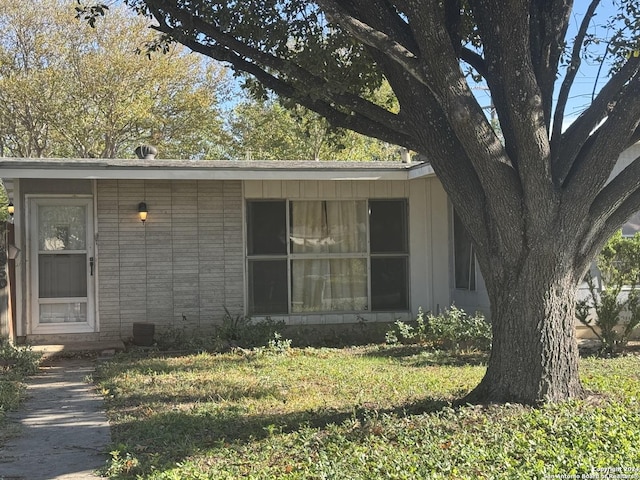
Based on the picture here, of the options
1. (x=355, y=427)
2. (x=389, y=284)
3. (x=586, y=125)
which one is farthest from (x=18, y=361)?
(x=586, y=125)

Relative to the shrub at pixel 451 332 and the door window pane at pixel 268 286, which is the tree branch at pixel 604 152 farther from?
the door window pane at pixel 268 286

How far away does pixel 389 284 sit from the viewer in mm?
11688

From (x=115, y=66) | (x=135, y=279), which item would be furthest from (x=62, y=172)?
(x=115, y=66)

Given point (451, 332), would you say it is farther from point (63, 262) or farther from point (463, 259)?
point (63, 262)

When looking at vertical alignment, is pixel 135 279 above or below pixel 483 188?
below

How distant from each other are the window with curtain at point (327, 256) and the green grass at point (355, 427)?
10.5ft

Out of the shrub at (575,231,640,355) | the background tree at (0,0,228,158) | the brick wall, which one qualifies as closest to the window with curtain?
the brick wall

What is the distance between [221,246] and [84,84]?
46.8 feet

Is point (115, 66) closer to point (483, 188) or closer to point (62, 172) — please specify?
point (62, 172)

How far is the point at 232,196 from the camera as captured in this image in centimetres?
1105

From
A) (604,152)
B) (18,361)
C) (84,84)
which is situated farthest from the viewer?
(84,84)

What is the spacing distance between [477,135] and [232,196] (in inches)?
255

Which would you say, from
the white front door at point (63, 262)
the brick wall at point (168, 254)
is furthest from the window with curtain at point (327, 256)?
the white front door at point (63, 262)

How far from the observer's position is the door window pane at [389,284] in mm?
11625
